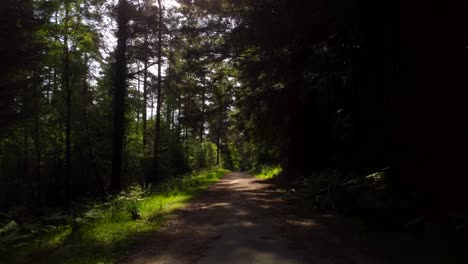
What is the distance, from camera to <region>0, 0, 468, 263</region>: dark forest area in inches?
322

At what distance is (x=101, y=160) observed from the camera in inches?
1014

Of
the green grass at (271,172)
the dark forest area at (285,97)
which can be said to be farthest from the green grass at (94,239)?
the green grass at (271,172)

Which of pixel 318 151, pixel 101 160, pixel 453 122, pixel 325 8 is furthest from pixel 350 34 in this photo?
pixel 101 160

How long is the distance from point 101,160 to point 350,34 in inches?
815

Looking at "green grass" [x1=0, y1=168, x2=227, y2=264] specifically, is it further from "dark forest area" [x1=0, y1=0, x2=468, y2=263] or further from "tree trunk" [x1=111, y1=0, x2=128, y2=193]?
"tree trunk" [x1=111, y1=0, x2=128, y2=193]

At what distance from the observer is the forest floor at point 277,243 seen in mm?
6004

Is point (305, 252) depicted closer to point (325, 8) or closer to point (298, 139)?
point (325, 8)

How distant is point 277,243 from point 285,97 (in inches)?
491

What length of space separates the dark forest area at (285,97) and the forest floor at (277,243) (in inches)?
35.5

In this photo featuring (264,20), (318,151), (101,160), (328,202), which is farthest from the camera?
(101,160)

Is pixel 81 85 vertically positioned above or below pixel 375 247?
above

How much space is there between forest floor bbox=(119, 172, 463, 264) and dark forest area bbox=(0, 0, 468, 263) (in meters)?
0.90

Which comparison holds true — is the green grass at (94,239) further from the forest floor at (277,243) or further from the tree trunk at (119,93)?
the tree trunk at (119,93)

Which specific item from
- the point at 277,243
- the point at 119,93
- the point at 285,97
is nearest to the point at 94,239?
the point at 277,243
